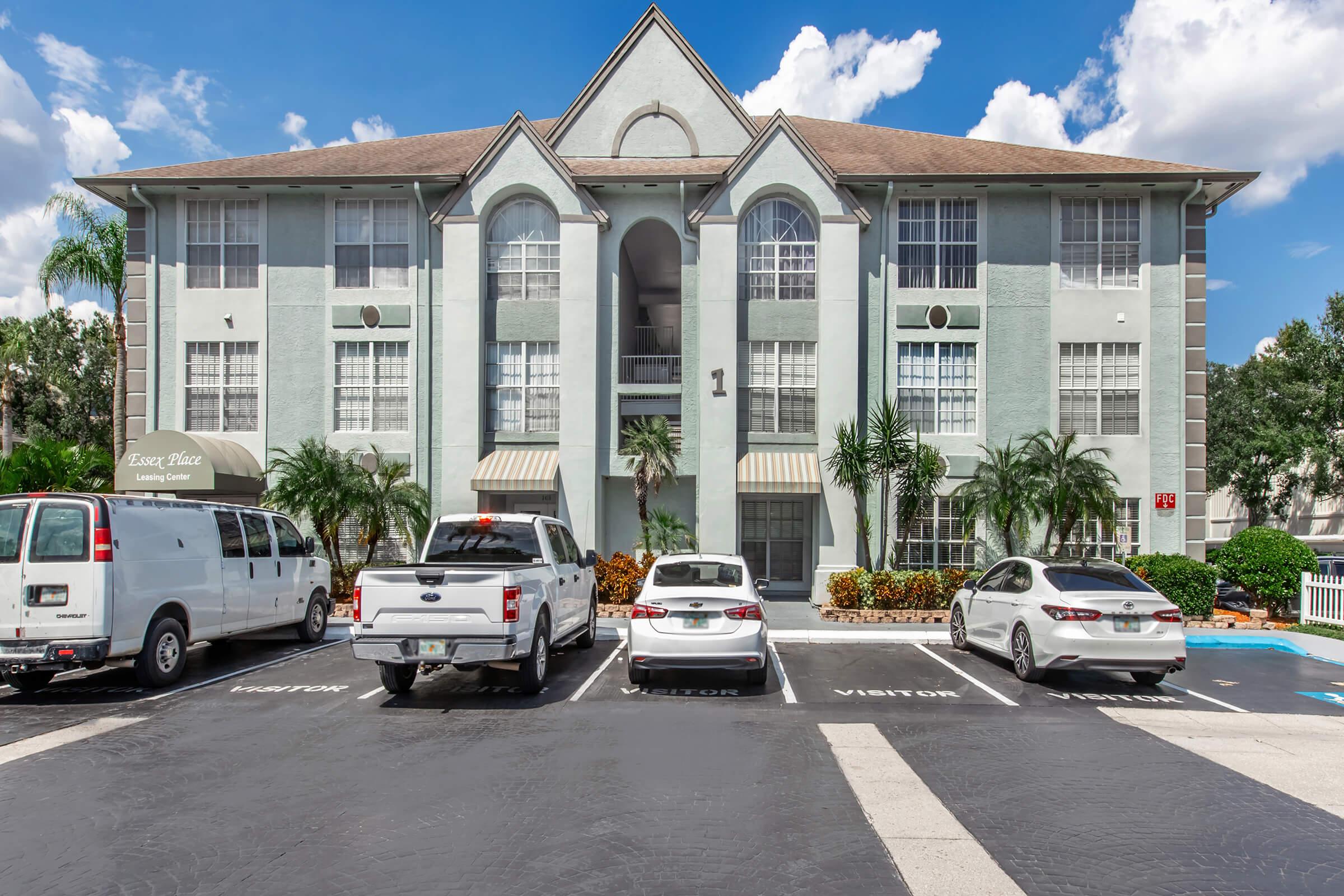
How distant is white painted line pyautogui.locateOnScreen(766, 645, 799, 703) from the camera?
986 centimetres

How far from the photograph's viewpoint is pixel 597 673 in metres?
11.3

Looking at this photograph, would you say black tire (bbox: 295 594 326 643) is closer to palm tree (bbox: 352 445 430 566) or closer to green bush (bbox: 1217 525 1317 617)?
palm tree (bbox: 352 445 430 566)

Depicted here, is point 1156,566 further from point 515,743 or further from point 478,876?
point 478,876

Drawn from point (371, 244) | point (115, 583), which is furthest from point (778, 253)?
point (115, 583)

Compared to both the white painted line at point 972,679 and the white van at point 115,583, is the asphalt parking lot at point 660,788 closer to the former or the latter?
the white painted line at point 972,679

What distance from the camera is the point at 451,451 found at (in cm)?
1962

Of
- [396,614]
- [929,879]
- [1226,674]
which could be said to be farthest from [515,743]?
[1226,674]

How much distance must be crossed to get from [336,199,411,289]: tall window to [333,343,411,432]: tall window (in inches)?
64.4

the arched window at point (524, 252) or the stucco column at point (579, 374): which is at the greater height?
the arched window at point (524, 252)

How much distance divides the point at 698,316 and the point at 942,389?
242 inches

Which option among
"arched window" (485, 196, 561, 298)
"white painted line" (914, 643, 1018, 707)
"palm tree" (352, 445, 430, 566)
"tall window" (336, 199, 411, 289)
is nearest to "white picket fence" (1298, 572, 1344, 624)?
"white painted line" (914, 643, 1018, 707)

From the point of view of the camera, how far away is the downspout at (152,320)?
20.5 meters

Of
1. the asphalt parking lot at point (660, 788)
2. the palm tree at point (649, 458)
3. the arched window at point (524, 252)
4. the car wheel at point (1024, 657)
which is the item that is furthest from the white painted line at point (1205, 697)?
the arched window at point (524, 252)

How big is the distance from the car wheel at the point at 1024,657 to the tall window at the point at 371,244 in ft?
52.8
